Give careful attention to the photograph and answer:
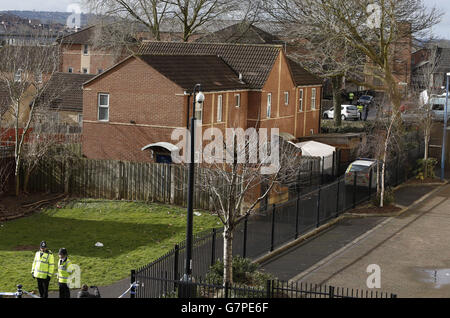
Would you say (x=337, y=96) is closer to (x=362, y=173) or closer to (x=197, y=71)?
(x=197, y=71)

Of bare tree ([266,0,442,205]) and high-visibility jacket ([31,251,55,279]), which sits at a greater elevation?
bare tree ([266,0,442,205])

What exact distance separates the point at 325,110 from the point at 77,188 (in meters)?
41.0

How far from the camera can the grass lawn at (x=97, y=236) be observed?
21.9m

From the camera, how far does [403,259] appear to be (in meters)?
24.2

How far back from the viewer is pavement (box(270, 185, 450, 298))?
21.2 m

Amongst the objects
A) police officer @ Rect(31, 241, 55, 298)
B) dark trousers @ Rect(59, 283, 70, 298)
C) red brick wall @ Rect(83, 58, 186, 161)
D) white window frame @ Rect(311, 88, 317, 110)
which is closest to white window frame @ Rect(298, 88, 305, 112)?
white window frame @ Rect(311, 88, 317, 110)

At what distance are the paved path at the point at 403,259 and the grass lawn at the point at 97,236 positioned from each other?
18.9ft

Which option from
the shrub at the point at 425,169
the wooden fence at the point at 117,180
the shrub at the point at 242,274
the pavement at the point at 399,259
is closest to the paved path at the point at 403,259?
the pavement at the point at 399,259

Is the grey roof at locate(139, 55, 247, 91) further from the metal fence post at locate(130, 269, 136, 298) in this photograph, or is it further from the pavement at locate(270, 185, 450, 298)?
the metal fence post at locate(130, 269, 136, 298)

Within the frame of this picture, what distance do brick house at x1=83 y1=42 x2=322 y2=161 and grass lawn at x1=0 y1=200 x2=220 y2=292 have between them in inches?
175

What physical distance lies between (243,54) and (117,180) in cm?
1357

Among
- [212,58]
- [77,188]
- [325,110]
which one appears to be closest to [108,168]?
[77,188]

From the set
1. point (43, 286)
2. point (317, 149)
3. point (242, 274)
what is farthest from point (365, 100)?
point (43, 286)

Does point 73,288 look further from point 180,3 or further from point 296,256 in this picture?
point 180,3
